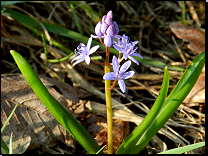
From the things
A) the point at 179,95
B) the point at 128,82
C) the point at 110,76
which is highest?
the point at 110,76

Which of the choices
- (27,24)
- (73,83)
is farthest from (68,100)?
(27,24)

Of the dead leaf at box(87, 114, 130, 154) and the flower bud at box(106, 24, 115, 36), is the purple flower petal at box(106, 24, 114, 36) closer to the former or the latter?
the flower bud at box(106, 24, 115, 36)

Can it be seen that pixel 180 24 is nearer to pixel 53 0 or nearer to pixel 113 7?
pixel 113 7

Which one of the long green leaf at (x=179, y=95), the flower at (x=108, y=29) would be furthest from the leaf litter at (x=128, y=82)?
the flower at (x=108, y=29)

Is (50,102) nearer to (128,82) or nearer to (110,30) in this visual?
(110,30)

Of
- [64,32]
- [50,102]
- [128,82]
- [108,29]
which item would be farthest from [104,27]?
[64,32]
